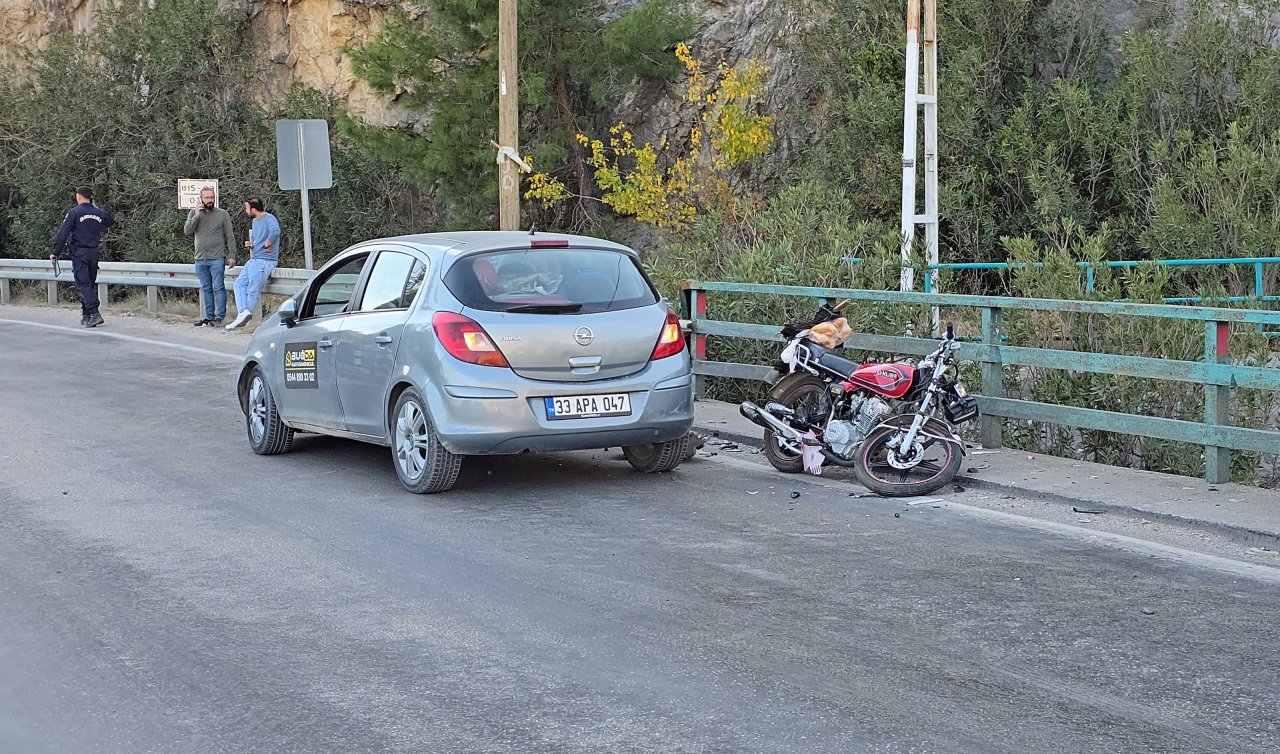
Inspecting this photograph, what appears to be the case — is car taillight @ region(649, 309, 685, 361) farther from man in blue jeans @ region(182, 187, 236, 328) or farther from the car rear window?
man in blue jeans @ region(182, 187, 236, 328)

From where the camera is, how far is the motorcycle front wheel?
9.05m

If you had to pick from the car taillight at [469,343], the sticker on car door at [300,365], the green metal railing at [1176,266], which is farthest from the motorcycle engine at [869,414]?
the sticker on car door at [300,365]

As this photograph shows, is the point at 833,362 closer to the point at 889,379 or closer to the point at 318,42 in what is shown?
the point at 889,379

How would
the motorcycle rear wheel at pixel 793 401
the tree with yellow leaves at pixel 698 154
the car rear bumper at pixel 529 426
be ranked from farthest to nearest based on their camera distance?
the tree with yellow leaves at pixel 698 154, the motorcycle rear wheel at pixel 793 401, the car rear bumper at pixel 529 426

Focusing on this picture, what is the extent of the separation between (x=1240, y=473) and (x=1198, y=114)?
46.4ft

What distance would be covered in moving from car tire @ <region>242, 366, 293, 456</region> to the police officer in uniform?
37.8ft

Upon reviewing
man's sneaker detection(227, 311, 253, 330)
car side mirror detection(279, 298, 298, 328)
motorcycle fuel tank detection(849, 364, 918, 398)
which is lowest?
man's sneaker detection(227, 311, 253, 330)

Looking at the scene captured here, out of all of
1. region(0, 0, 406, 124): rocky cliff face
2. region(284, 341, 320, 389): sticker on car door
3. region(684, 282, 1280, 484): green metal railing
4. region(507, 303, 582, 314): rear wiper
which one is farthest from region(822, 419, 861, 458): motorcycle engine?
region(0, 0, 406, 124): rocky cliff face

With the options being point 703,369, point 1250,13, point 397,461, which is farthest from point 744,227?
point 1250,13

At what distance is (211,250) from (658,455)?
1321 cm

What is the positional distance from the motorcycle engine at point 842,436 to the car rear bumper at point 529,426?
1120 mm

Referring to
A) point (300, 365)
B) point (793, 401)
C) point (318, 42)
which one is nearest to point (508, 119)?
point (300, 365)

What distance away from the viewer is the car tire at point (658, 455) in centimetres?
Result: 983

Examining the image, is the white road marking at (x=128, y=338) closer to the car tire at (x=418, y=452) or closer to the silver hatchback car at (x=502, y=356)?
the silver hatchback car at (x=502, y=356)
